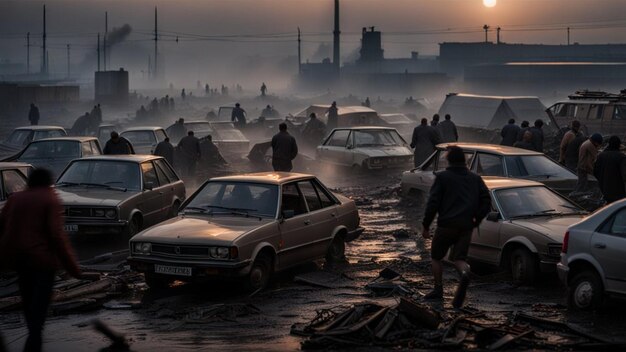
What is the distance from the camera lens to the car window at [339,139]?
26.6m

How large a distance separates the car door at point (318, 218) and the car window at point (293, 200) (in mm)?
108

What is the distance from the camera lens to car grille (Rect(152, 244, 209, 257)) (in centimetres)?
1062

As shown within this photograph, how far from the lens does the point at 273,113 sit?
2213 inches

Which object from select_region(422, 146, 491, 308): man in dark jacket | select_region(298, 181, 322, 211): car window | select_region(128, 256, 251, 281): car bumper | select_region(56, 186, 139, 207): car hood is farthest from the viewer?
select_region(56, 186, 139, 207): car hood

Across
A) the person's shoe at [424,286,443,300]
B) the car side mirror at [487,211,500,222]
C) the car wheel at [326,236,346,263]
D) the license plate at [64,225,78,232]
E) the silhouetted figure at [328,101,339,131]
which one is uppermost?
the silhouetted figure at [328,101,339,131]

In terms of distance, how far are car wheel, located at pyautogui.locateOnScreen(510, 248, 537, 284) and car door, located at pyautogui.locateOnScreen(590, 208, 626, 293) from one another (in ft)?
5.63

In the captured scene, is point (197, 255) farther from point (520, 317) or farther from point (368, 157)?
point (368, 157)

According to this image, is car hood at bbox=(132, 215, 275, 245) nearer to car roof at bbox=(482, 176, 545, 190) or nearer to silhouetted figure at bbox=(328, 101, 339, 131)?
car roof at bbox=(482, 176, 545, 190)

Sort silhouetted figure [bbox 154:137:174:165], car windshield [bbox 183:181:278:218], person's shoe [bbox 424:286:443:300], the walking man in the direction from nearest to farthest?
1. person's shoe [bbox 424:286:443:300]
2. car windshield [bbox 183:181:278:218]
3. the walking man
4. silhouetted figure [bbox 154:137:174:165]

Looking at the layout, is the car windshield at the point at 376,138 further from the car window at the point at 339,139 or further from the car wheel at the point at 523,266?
the car wheel at the point at 523,266

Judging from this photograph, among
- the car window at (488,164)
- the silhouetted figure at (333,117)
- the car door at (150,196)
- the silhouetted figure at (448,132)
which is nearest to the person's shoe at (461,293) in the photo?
the car door at (150,196)

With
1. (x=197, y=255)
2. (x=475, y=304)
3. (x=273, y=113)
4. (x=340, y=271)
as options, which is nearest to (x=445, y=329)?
(x=475, y=304)

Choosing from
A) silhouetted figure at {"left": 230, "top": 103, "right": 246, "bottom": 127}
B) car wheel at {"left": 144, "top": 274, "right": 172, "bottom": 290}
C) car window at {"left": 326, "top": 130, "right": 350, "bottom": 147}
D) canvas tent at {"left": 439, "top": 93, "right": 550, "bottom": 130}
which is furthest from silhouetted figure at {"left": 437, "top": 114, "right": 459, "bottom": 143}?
silhouetted figure at {"left": 230, "top": 103, "right": 246, "bottom": 127}

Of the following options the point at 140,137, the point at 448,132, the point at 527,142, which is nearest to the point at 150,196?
the point at 527,142
